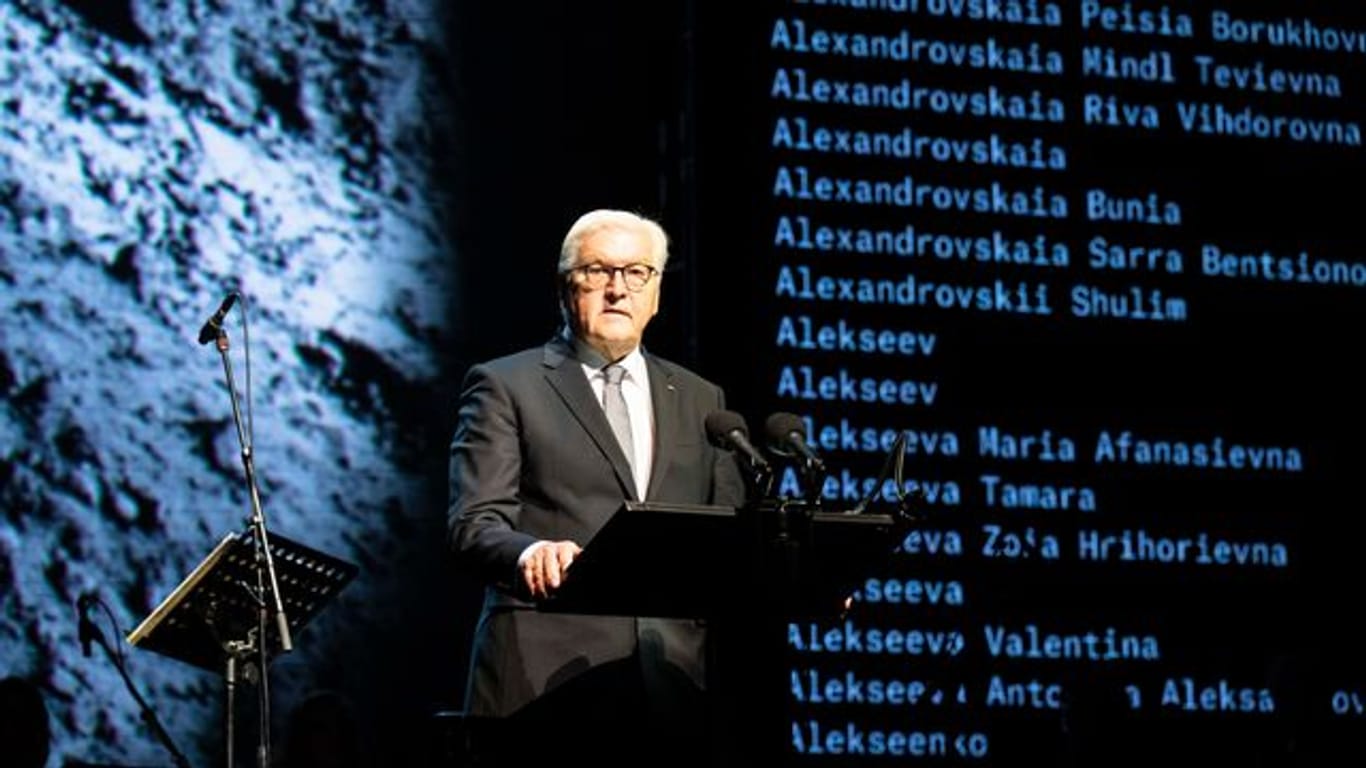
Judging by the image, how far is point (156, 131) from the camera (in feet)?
17.4

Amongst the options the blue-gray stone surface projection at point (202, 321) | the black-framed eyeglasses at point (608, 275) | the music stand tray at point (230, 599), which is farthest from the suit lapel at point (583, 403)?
the blue-gray stone surface projection at point (202, 321)

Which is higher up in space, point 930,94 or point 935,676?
point 930,94

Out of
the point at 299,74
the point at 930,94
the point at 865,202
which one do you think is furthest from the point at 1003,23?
the point at 299,74

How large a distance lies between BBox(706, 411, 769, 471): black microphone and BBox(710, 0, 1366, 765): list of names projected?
2615 mm

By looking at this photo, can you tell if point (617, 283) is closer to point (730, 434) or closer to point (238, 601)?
point (730, 434)

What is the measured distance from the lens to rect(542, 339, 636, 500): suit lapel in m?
3.17

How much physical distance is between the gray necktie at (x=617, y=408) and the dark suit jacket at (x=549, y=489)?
5 cm

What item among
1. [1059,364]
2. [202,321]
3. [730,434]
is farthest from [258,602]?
[1059,364]

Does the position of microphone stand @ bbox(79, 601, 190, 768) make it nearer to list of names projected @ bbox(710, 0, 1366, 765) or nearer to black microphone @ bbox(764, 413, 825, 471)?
list of names projected @ bbox(710, 0, 1366, 765)

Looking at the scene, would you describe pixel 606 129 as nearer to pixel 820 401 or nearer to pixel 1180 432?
pixel 820 401

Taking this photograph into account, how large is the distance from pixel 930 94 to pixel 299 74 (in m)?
1.83

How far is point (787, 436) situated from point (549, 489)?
57 centimetres

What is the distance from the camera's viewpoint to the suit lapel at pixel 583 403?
3.17 meters

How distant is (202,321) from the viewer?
17.1 ft
